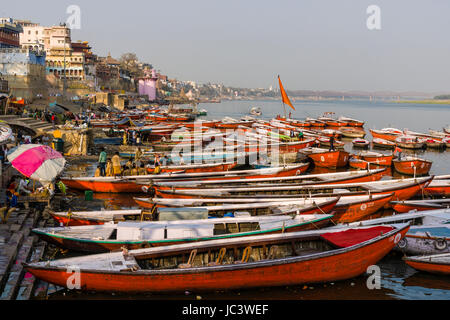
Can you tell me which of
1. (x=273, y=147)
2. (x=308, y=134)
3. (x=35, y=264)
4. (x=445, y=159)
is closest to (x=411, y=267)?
(x=35, y=264)

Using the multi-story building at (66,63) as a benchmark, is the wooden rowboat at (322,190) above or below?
below

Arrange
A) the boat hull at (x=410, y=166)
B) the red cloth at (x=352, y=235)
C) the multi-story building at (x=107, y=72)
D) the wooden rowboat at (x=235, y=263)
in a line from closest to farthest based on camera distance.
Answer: the wooden rowboat at (x=235, y=263), the red cloth at (x=352, y=235), the boat hull at (x=410, y=166), the multi-story building at (x=107, y=72)

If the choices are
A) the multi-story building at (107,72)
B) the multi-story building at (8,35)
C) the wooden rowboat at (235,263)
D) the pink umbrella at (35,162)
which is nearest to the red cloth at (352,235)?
the wooden rowboat at (235,263)

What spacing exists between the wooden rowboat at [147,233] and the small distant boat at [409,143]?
29097mm

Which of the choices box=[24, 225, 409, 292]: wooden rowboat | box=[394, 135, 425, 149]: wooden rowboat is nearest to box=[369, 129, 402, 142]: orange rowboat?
box=[394, 135, 425, 149]: wooden rowboat

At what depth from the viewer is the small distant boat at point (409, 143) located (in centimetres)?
3778

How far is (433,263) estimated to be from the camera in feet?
37.2

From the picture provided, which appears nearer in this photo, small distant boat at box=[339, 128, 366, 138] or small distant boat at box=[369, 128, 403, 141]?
small distant boat at box=[369, 128, 403, 141]

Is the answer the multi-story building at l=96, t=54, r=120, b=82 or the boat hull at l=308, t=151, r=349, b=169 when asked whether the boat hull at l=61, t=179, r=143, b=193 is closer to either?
the boat hull at l=308, t=151, r=349, b=169

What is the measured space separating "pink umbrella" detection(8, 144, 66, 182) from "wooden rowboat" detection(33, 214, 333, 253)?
2783 mm

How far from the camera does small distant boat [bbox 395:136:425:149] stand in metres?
37.8

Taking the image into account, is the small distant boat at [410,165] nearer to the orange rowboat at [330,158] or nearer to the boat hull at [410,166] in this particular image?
the boat hull at [410,166]

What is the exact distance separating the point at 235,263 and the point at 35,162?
7876mm

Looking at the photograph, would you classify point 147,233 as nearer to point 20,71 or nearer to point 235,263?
point 235,263
